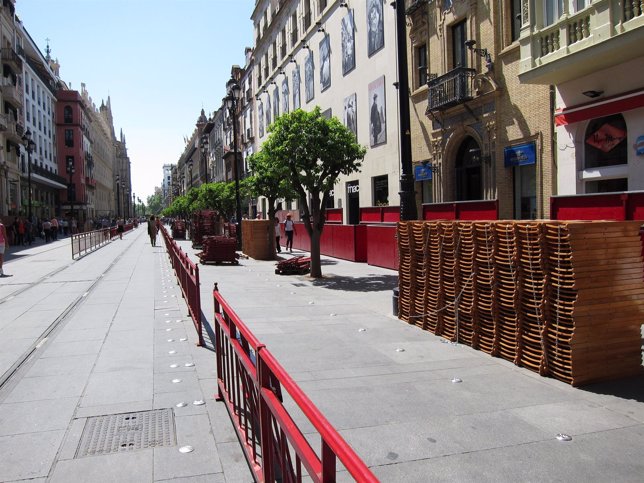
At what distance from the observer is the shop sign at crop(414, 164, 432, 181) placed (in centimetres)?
1702

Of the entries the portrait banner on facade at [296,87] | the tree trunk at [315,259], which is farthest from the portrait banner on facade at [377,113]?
the portrait banner on facade at [296,87]

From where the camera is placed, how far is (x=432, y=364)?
20.1 ft

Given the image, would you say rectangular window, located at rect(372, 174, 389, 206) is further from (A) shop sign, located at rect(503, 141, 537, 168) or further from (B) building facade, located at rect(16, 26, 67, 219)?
(B) building facade, located at rect(16, 26, 67, 219)

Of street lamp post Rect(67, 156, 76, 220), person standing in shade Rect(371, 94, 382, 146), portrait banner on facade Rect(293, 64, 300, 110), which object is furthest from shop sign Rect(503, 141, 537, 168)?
street lamp post Rect(67, 156, 76, 220)

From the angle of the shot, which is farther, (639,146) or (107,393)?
(639,146)

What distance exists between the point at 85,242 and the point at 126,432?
24.3 m

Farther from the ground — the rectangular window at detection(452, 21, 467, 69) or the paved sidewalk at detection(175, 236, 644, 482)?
the rectangular window at detection(452, 21, 467, 69)

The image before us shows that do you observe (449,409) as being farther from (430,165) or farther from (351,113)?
(351,113)

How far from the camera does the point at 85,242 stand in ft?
86.0

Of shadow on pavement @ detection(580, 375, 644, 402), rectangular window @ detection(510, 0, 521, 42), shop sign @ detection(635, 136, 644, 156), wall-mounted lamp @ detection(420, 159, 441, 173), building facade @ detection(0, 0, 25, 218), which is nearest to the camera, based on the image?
shadow on pavement @ detection(580, 375, 644, 402)

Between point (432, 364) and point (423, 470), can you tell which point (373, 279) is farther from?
point (423, 470)

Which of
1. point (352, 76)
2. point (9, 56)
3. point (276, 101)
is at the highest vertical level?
point (9, 56)

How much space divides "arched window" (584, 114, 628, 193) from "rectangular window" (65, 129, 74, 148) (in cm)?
7342

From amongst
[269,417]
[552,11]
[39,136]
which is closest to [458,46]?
[552,11]
